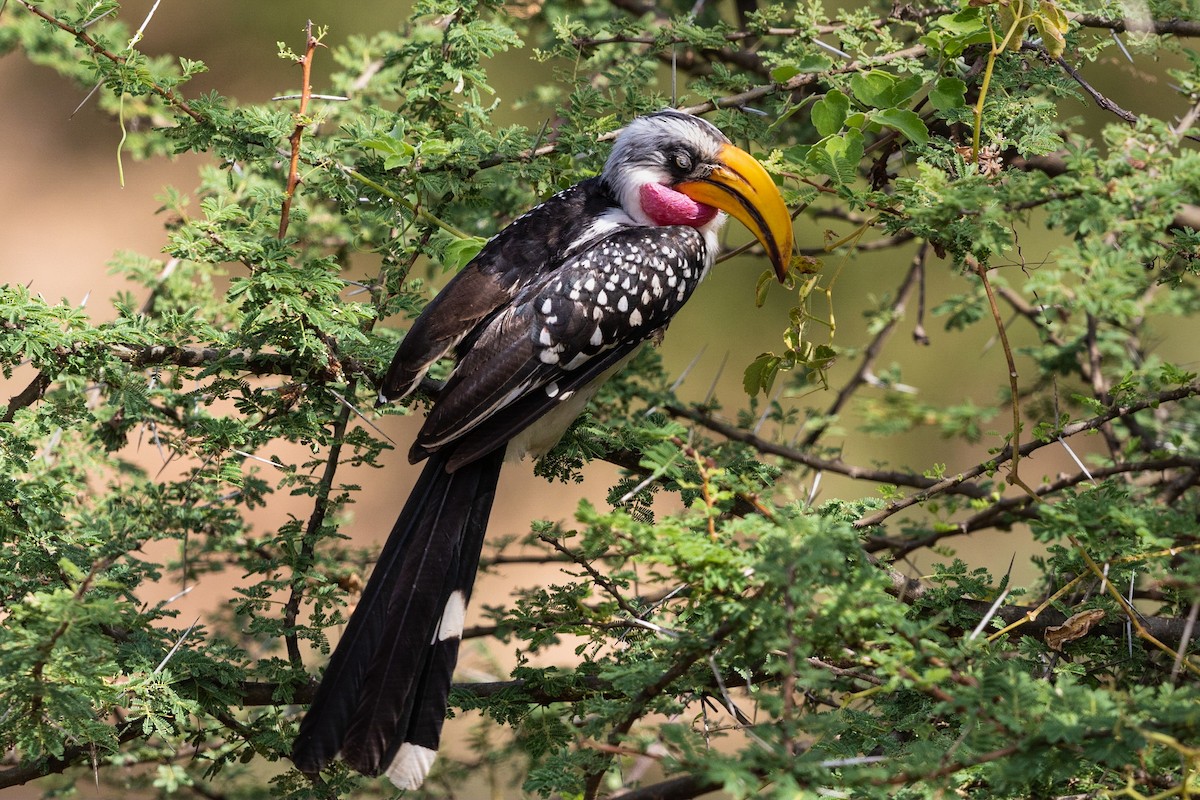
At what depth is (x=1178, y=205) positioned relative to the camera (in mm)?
1402

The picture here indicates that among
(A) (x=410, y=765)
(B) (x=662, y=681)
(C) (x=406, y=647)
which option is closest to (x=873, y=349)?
(C) (x=406, y=647)

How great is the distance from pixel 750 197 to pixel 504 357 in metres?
0.73

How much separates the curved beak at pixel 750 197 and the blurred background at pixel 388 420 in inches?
106

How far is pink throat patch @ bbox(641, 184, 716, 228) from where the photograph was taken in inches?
112

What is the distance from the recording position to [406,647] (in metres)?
2.14

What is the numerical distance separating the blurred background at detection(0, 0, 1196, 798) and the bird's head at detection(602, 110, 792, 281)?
2622 mm

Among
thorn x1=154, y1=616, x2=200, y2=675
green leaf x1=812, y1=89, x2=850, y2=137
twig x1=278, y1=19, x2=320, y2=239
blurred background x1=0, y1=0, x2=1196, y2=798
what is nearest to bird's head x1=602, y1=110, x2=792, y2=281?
green leaf x1=812, y1=89, x2=850, y2=137

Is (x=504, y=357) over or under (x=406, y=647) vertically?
over

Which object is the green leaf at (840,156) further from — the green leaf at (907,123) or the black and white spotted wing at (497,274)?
the black and white spotted wing at (497,274)

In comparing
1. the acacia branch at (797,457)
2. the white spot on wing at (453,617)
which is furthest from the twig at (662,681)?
the acacia branch at (797,457)

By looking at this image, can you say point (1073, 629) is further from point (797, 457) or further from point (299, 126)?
point (299, 126)

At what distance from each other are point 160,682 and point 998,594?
1586 millimetres

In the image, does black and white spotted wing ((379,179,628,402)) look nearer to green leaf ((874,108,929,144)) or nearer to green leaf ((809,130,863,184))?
green leaf ((809,130,863,184))

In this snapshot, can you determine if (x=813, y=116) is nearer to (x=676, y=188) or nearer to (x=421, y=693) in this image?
(x=676, y=188)
